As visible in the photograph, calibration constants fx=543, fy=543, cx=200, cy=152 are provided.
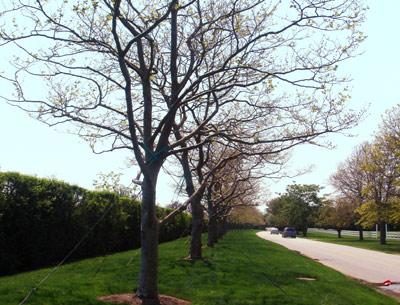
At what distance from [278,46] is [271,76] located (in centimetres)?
80

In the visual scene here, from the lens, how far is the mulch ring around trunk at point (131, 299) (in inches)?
372

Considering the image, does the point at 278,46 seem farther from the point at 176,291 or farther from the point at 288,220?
the point at 288,220

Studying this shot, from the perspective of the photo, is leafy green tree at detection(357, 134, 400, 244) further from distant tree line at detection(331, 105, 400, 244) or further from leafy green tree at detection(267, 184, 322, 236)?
leafy green tree at detection(267, 184, 322, 236)

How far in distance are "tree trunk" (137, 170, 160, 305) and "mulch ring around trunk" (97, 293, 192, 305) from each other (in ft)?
0.61

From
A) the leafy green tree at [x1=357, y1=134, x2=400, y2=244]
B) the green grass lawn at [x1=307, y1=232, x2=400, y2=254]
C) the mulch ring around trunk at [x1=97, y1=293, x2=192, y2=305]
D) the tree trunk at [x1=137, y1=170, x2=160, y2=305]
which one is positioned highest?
the leafy green tree at [x1=357, y1=134, x2=400, y2=244]

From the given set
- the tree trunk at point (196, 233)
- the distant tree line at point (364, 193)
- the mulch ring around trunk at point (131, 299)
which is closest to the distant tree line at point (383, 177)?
the distant tree line at point (364, 193)

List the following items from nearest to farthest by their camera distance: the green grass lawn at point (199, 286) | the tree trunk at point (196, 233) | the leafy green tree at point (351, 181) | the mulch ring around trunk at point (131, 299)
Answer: the mulch ring around trunk at point (131, 299)
the green grass lawn at point (199, 286)
the tree trunk at point (196, 233)
the leafy green tree at point (351, 181)

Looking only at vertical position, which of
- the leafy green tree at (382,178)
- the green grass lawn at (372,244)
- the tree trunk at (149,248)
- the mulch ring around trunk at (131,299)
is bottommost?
the mulch ring around trunk at (131,299)

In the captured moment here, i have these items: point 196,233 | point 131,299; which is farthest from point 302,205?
point 131,299

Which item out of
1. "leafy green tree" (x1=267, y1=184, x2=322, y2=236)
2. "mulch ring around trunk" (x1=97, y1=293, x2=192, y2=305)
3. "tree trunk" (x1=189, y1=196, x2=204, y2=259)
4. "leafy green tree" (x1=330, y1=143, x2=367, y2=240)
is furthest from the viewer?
"leafy green tree" (x1=267, y1=184, x2=322, y2=236)

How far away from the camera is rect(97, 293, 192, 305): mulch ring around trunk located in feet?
31.0

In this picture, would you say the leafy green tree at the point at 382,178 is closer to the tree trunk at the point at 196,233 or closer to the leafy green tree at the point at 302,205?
Result: the tree trunk at the point at 196,233

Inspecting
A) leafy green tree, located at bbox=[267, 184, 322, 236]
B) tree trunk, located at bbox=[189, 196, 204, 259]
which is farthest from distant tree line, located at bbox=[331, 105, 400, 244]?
leafy green tree, located at bbox=[267, 184, 322, 236]

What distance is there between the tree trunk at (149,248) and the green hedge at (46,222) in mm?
3349
